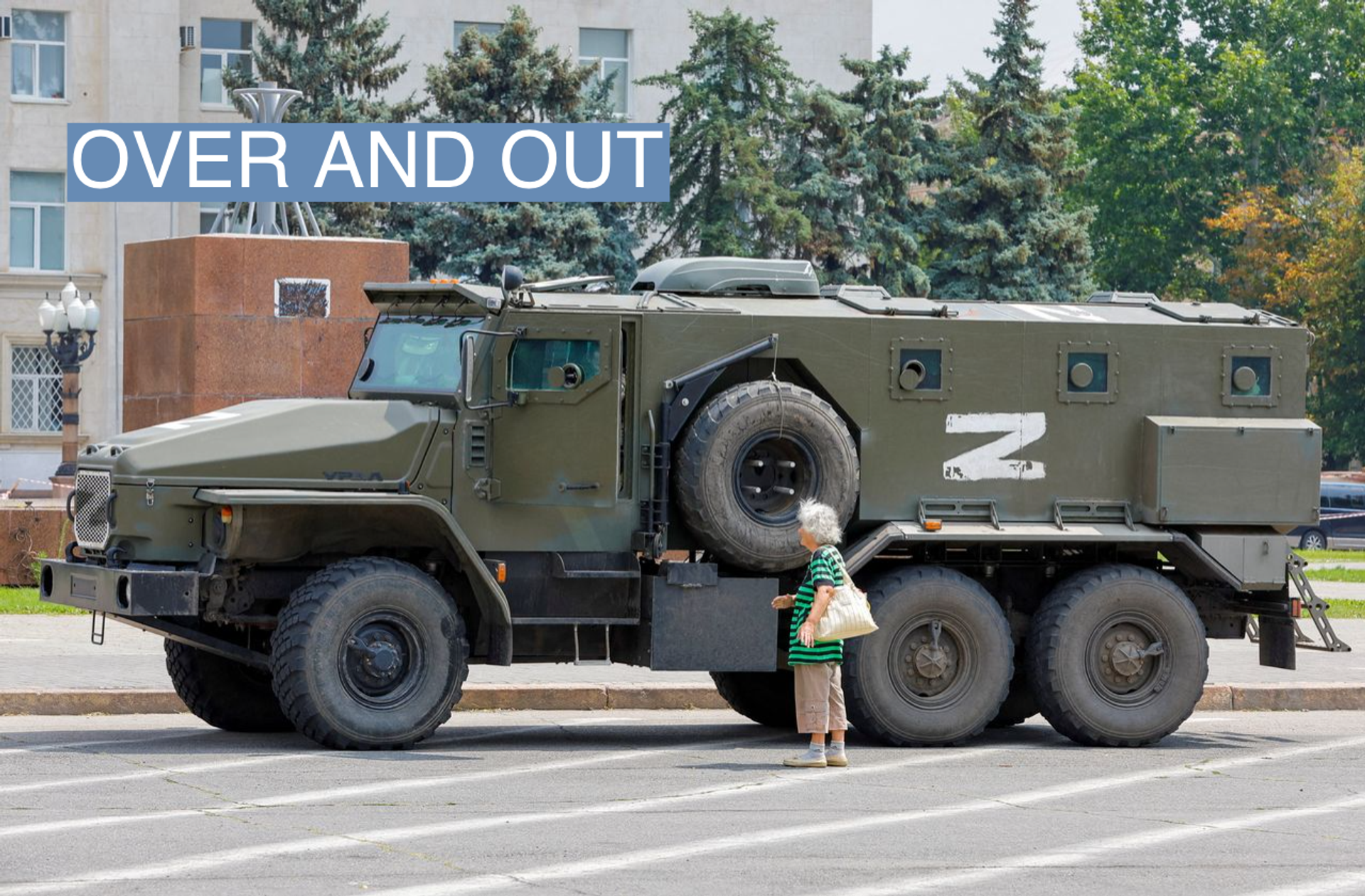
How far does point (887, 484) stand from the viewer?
13.9 meters

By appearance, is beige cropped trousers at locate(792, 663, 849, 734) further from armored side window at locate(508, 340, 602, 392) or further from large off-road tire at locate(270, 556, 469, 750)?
armored side window at locate(508, 340, 602, 392)

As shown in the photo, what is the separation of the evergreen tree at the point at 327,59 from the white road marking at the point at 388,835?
39.2 m

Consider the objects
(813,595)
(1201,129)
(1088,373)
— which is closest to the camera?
(813,595)

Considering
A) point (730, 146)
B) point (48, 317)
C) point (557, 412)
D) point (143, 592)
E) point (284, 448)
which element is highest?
point (730, 146)

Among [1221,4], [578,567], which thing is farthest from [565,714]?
[1221,4]

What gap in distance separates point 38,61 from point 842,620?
154 feet

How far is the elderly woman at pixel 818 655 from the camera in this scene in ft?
41.0

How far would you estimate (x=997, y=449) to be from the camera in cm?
1409

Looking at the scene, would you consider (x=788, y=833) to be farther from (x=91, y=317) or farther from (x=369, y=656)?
(x=91, y=317)

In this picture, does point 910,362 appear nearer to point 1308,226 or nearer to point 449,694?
point 449,694

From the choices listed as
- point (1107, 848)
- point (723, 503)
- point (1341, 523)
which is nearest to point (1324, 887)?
point (1107, 848)

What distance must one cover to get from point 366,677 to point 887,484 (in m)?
3.44

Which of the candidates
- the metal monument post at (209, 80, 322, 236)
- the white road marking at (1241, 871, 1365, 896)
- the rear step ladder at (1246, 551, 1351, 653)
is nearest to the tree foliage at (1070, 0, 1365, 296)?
the metal monument post at (209, 80, 322, 236)

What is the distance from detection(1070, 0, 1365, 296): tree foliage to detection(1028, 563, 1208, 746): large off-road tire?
186 ft
